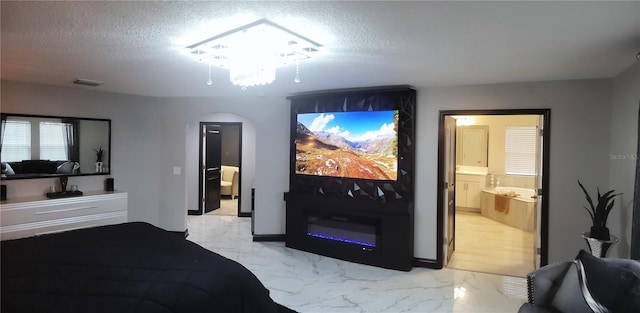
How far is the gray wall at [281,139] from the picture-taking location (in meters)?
3.61

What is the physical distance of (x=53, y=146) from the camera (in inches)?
175

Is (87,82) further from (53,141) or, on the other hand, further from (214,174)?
(214,174)

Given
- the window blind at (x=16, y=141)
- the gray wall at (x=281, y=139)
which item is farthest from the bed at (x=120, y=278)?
the gray wall at (x=281, y=139)

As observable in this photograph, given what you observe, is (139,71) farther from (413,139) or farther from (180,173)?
(413,139)

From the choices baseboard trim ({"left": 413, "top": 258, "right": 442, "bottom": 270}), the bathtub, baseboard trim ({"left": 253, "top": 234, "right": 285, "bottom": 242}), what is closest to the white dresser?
baseboard trim ({"left": 253, "top": 234, "right": 285, "bottom": 242})

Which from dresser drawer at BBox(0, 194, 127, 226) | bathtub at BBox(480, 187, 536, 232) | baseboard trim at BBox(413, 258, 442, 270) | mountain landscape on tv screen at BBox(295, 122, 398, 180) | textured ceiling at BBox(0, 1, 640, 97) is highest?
textured ceiling at BBox(0, 1, 640, 97)

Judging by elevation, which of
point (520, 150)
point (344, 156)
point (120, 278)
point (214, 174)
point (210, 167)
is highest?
point (520, 150)

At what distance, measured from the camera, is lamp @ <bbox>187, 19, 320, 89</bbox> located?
2.14 m

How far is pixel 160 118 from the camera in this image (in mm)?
5340

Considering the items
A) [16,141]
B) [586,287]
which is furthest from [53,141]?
[586,287]

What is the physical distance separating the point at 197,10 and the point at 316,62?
1300 mm

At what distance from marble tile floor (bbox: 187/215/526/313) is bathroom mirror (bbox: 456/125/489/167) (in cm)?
419

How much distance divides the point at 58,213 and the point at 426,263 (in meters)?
4.62

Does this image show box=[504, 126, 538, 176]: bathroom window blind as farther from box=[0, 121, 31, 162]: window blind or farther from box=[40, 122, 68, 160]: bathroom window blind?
box=[0, 121, 31, 162]: window blind
